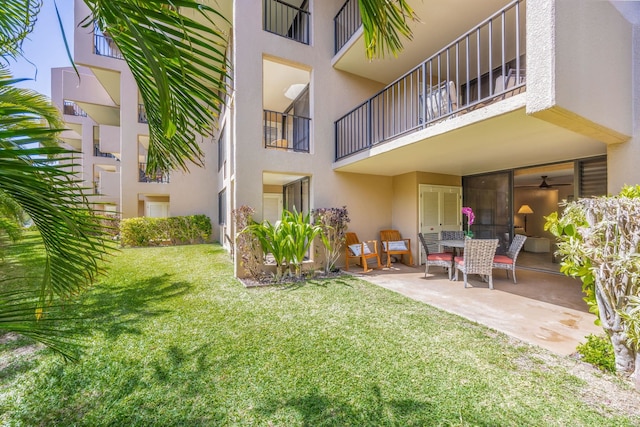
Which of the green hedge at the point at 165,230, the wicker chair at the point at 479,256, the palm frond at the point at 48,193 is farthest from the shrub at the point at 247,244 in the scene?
the green hedge at the point at 165,230

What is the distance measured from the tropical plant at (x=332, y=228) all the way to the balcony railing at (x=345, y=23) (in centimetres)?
468

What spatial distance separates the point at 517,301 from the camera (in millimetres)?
4586

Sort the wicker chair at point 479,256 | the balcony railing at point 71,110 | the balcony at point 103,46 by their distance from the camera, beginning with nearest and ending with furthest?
1. the wicker chair at point 479,256
2. the balcony at point 103,46
3. the balcony railing at point 71,110

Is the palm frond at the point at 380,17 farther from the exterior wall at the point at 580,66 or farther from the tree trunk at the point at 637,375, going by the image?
the tree trunk at the point at 637,375

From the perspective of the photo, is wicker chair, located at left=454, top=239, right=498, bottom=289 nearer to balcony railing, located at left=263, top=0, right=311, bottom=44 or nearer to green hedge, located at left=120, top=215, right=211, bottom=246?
balcony railing, located at left=263, top=0, right=311, bottom=44

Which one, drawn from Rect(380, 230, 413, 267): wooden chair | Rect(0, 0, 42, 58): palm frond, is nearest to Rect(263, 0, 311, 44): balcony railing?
Rect(380, 230, 413, 267): wooden chair

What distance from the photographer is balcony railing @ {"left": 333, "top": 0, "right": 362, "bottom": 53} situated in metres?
6.99

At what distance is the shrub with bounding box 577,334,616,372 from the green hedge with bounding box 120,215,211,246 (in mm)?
12885

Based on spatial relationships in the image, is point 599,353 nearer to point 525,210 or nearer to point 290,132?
point 525,210

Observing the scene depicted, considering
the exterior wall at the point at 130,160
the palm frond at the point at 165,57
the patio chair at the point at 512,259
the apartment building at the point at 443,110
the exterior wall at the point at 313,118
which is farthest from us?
the exterior wall at the point at 130,160

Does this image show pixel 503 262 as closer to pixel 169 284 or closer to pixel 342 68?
pixel 342 68

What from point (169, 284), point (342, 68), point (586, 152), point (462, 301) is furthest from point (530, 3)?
point (169, 284)

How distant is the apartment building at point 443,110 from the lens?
3.29 metres

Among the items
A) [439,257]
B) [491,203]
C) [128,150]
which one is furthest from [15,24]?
[128,150]
